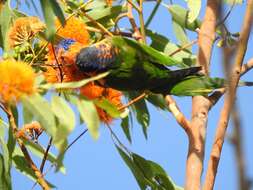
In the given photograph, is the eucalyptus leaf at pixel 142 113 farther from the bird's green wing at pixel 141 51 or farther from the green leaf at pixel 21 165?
the green leaf at pixel 21 165

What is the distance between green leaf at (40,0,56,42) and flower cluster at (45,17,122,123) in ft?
0.56

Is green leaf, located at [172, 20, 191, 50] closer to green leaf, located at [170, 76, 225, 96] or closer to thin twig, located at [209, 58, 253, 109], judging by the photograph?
green leaf, located at [170, 76, 225, 96]

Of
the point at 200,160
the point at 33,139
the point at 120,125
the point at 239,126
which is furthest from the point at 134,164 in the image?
the point at 239,126

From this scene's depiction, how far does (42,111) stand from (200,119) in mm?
378

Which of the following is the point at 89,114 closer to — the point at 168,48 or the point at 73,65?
the point at 73,65

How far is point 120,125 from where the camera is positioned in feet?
4.83

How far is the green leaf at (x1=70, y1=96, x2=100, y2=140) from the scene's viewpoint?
2.23 feet

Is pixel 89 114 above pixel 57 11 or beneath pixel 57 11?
beneath

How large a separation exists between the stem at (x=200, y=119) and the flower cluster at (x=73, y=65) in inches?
9.6

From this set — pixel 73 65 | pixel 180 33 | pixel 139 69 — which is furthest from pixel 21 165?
pixel 180 33

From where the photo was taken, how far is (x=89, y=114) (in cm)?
75

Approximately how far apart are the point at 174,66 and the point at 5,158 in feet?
1.85

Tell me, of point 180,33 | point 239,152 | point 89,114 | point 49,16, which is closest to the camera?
point 239,152

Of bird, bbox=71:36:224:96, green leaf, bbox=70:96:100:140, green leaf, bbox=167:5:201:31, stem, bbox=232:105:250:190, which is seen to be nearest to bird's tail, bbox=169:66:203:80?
bird, bbox=71:36:224:96
